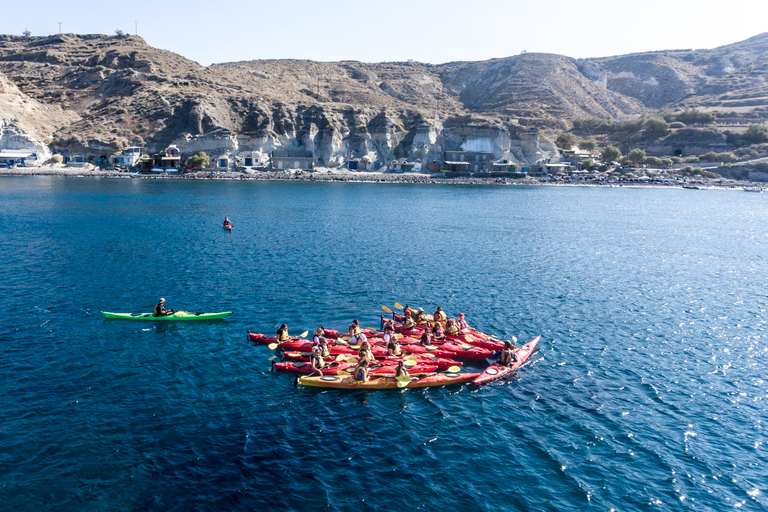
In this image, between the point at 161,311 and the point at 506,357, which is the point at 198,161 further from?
the point at 506,357

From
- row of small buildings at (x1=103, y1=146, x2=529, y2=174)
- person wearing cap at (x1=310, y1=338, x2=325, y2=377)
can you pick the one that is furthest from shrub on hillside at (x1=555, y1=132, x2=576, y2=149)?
person wearing cap at (x1=310, y1=338, x2=325, y2=377)

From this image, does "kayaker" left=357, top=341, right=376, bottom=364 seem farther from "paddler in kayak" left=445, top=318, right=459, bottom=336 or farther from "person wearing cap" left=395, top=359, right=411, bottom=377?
"paddler in kayak" left=445, top=318, right=459, bottom=336

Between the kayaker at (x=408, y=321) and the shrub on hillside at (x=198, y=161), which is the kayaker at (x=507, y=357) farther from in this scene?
the shrub on hillside at (x=198, y=161)

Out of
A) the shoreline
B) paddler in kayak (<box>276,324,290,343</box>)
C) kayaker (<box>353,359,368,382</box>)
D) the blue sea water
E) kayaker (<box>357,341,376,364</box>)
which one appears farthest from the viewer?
the shoreline

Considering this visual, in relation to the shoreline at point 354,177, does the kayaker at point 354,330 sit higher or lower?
lower

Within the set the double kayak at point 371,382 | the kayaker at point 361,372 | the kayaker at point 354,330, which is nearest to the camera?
the double kayak at point 371,382

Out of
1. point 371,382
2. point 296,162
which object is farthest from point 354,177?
point 371,382

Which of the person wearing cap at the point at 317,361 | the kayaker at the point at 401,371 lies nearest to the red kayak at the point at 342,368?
the person wearing cap at the point at 317,361
